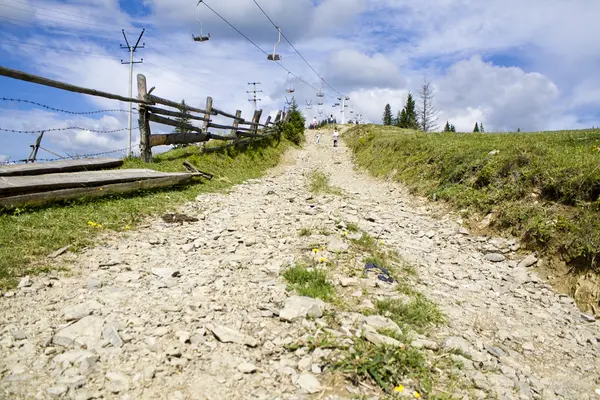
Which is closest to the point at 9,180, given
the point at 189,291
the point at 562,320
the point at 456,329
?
the point at 189,291

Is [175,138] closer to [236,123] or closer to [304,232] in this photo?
[236,123]

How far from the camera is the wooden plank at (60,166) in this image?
7.10 metres

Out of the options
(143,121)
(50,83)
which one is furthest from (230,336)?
(143,121)

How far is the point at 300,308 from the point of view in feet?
11.8

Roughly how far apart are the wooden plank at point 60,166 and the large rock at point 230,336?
20.9ft

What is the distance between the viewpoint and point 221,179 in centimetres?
1178

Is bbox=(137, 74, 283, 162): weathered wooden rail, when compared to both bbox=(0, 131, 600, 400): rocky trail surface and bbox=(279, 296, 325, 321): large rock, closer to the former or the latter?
bbox=(0, 131, 600, 400): rocky trail surface

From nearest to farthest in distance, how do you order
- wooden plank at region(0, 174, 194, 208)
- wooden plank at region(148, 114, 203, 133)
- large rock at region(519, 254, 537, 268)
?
wooden plank at region(0, 174, 194, 208)
large rock at region(519, 254, 537, 268)
wooden plank at region(148, 114, 203, 133)

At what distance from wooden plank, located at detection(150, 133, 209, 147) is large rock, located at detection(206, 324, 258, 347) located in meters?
9.18

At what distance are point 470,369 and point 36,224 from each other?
6070mm

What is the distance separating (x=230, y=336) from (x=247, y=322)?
289mm

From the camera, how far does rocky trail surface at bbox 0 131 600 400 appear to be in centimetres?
264

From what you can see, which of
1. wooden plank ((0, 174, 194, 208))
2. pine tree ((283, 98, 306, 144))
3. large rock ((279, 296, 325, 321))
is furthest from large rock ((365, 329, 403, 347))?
pine tree ((283, 98, 306, 144))

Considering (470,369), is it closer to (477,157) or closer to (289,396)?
(289,396)
